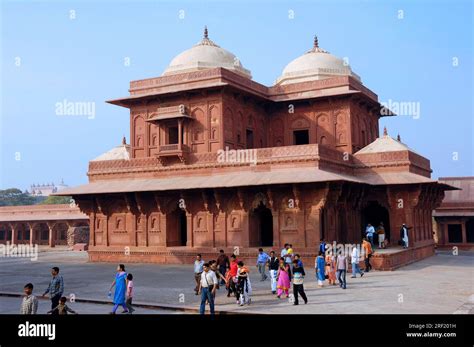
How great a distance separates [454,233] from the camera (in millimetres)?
35469

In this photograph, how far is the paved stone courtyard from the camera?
490 inches

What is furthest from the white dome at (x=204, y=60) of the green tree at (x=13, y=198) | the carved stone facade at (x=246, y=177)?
the green tree at (x=13, y=198)

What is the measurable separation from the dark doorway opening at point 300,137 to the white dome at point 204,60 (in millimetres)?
4763

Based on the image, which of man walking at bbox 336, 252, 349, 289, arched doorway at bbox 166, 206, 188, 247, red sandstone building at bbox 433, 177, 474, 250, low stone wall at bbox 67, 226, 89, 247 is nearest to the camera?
man walking at bbox 336, 252, 349, 289

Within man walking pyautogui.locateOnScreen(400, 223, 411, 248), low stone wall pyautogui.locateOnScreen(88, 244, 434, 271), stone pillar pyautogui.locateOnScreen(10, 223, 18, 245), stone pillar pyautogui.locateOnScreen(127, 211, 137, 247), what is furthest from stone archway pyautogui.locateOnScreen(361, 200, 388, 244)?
stone pillar pyautogui.locateOnScreen(10, 223, 18, 245)

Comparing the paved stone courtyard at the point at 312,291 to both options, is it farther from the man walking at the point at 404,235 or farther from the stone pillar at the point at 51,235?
the stone pillar at the point at 51,235

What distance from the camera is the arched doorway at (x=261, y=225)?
2390 centimetres

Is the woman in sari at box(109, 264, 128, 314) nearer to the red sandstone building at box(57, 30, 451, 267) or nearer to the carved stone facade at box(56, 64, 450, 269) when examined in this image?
the red sandstone building at box(57, 30, 451, 267)

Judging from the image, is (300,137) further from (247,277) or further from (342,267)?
(247,277)

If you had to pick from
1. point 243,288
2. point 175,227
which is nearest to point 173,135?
point 175,227

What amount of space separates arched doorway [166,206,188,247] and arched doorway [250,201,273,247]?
4.06 metres
